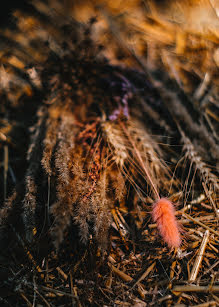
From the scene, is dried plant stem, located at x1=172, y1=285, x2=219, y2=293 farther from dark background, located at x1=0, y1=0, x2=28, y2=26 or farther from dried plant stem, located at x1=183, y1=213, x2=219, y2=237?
dark background, located at x1=0, y1=0, x2=28, y2=26

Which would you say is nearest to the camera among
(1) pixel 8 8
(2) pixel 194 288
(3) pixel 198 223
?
(2) pixel 194 288

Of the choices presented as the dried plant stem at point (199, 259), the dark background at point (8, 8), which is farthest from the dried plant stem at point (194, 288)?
the dark background at point (8, 8)

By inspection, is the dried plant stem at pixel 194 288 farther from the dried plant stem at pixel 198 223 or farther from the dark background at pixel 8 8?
the dark background at pixel 8 8

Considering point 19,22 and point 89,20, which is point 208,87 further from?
point 19,22

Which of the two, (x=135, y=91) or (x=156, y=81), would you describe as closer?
(x=156, y=81)

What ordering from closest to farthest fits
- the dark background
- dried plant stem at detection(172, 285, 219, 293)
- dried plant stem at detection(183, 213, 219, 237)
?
dried plant stem at detection(172, 285, 219, 293), dried plant stem at detection(183, 213, 219, 237), the dark background

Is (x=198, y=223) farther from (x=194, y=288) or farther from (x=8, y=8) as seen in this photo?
(x=8, y=8)

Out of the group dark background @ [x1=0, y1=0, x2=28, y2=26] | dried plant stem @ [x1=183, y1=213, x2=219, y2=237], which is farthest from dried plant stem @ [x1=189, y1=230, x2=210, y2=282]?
dark background @ [x1=0, y1=0, x2=28, y2=26]

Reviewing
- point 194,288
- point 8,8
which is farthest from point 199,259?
point 8,8

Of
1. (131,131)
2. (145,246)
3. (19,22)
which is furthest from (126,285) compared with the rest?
(19,22)

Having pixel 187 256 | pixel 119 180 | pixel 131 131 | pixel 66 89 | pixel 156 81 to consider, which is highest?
pixel 66 89

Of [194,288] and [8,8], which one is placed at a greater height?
[8,8]
